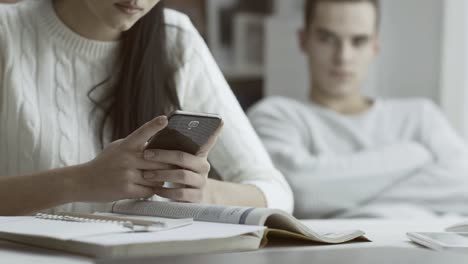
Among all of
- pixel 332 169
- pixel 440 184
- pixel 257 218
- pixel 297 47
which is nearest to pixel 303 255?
pixel 257 218

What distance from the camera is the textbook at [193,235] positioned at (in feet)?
2.93

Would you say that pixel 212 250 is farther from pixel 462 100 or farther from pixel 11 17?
pixel 462 100

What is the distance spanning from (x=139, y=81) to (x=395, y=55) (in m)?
2.02

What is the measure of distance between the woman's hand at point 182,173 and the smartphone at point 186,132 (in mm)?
10

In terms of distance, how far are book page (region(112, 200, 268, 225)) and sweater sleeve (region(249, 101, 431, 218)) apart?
1471 millimetres

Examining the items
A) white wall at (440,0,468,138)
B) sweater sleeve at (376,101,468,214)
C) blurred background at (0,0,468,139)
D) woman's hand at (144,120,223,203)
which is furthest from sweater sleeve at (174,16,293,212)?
white wall at (440,0,468,138)

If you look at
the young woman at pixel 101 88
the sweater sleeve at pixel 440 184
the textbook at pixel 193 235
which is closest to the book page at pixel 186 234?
the textbook at pixel 193 235

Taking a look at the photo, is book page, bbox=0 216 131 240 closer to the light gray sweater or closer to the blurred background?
the light gray sweater

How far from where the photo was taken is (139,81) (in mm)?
1573

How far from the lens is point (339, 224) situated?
1378mm

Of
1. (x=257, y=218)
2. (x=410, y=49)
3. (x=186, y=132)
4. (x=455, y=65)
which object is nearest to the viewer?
(x=257, y=218)

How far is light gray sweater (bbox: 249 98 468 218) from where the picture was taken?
8.61 feet

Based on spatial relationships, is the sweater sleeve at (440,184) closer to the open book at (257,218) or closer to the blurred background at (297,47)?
the blurred background at (297,47)

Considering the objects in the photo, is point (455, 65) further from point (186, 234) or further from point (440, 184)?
point (186, 234)
